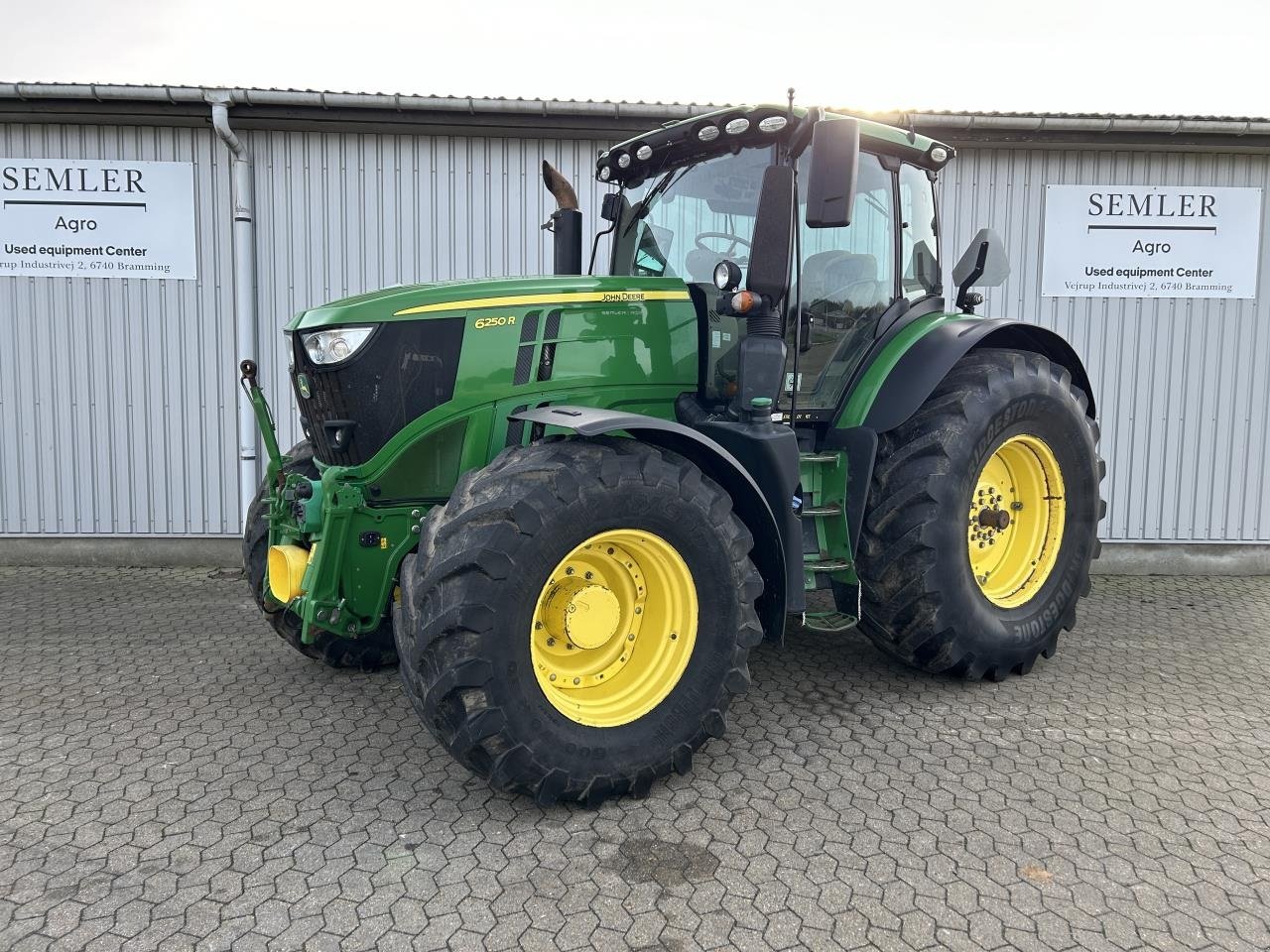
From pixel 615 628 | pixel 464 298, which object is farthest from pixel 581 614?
pixel 464 298

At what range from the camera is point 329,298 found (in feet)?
22.5

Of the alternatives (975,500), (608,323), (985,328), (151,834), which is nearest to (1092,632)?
(975,500)

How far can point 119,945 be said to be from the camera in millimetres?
2377

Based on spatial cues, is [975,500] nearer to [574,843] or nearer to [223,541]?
[574,843]

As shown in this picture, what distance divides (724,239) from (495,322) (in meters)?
1.10

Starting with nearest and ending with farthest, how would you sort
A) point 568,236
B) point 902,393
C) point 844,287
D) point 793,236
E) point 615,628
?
point 615,628, point 793,236, point 902,393, point 844,287, point 568,236

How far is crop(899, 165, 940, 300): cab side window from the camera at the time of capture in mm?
4449

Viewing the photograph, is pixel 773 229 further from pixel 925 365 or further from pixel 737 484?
pixel 925 365

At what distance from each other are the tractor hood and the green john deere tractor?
13mm

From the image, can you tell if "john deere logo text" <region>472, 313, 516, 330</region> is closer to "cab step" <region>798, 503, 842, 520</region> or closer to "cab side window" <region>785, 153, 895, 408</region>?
"cab side window" <region>785, 153, 895, 408</region>

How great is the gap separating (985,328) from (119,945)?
399 centimetres

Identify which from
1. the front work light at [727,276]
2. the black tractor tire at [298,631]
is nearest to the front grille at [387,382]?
the black tractor tire at [298,631]

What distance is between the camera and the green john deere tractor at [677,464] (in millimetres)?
2984

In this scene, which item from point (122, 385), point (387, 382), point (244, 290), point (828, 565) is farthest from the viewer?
point (122, 385)
